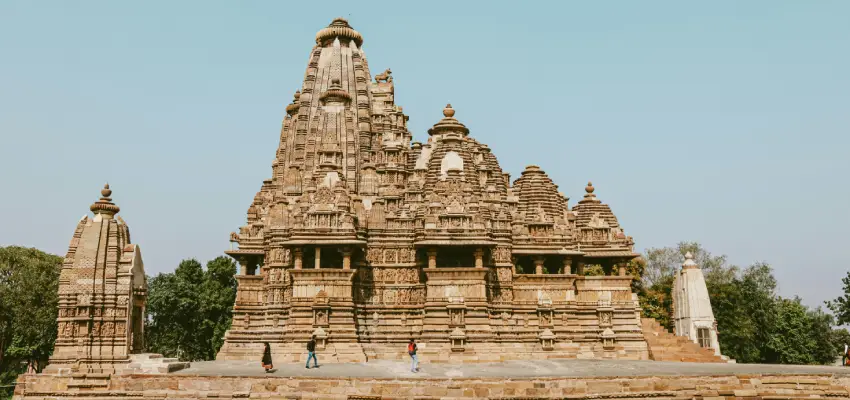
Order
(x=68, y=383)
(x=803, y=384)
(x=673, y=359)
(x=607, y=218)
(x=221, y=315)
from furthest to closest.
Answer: (x=221, y=315) → (x=607, y=218) → (x=673, y=359) → (x=803, y=384) → (x=68, y=383)

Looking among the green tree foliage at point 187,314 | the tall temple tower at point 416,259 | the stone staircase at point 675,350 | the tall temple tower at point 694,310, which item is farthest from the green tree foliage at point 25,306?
the tall temple tower at point 694,310

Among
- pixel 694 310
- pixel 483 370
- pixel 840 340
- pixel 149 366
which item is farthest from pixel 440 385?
pixel 840 340

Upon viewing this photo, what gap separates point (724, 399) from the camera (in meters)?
19.1

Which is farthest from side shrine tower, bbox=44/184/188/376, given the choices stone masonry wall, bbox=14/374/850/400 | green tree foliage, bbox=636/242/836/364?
green tree foliage, bbox=636/242/836/364

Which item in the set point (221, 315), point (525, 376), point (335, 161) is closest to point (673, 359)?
point (525, 376)

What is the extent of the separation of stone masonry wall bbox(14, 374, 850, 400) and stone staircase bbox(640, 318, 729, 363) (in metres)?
10.3

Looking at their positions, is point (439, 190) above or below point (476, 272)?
above

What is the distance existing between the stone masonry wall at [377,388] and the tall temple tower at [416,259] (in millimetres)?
6979

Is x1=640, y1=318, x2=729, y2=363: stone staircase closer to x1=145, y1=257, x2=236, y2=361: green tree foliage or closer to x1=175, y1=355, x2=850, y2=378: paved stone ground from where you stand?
x1=175, y1=355, x2=850, y2=378: paved stone ground

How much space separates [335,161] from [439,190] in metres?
5.32

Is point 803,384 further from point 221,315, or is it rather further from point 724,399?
point 221,315

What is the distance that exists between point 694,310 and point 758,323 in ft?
50.1

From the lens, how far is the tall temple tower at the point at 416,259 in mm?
26734

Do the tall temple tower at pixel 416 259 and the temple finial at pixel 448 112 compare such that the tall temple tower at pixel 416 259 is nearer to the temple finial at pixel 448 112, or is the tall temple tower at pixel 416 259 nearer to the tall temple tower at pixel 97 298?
the temple finial at pixel 448 112
